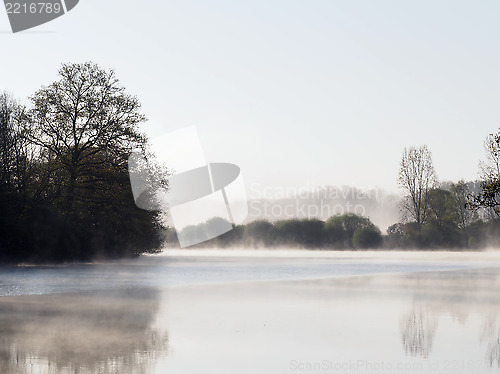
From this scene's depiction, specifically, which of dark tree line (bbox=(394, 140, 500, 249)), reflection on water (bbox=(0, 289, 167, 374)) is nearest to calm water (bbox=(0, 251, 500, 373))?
reflection on water (bbox=(0, 289, 167, 374))

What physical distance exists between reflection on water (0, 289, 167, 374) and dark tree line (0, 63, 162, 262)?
84.8 ft

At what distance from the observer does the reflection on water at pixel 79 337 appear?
909cm

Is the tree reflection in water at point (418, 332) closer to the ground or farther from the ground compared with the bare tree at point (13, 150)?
closer to the ground

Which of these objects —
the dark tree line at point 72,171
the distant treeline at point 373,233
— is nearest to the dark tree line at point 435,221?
the distant treeline at point 373,233

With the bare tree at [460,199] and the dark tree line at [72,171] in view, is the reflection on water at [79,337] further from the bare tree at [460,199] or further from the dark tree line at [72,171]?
the bare tree at [460,199]

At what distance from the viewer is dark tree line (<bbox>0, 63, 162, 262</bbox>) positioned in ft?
143

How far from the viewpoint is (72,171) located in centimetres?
4506

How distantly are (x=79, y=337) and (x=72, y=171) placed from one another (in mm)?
34748

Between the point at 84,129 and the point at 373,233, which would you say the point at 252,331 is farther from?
the point at 373,233

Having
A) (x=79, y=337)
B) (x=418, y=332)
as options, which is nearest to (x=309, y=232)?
(x=418, y=332)

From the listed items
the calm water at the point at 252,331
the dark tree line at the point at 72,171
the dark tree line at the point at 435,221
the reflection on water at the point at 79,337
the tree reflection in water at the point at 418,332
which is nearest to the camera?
the reflection on water at the point at 79,337

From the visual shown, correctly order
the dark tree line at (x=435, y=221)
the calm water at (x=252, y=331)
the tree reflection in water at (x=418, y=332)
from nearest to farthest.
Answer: the calm water at (x=252, y=331)
the tree reflection in water at (x=418, y=332)
the dark tree line at (x=435, y=221)

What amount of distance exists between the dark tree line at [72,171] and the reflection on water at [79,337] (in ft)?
84.8

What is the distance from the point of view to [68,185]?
146 feet
